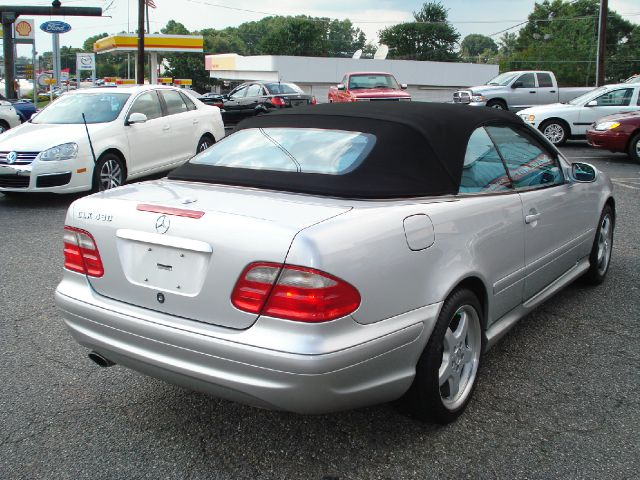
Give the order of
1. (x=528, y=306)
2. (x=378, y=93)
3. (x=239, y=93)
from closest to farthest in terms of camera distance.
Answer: (x=528, y=306) → (x=378, y=93) → (x=239, y=93)

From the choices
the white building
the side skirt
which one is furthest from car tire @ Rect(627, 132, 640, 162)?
the white building

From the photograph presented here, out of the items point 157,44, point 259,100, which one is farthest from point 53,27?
point 157,44

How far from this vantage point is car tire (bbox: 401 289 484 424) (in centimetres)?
296

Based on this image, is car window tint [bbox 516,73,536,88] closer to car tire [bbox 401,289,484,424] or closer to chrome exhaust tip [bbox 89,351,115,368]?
car tire [bbox 401,289,484,424]

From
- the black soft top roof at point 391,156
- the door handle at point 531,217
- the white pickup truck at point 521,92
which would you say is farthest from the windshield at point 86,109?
the white pickup truck at point 521,92

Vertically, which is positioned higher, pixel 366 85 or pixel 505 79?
pixel 505 79

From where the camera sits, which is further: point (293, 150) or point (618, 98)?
point (618, 98)

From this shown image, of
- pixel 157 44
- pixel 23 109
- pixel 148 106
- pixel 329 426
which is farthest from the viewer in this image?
pixel 157 44

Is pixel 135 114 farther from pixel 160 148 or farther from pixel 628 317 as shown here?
pixel 628 317

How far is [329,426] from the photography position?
3205mm

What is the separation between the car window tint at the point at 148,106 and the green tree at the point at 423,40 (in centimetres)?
10315

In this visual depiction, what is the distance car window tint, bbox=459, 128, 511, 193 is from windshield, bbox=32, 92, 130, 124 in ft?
23.4

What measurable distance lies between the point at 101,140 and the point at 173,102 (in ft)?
6.79

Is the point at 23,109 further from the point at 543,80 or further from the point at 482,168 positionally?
the point at 482,168
